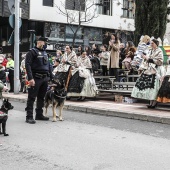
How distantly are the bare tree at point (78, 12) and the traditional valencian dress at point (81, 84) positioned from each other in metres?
20.6

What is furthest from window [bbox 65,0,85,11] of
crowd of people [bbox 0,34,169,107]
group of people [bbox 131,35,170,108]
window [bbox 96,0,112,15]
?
group of people [bbox 131,35,170,108]

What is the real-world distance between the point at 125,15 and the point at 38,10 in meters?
10.2

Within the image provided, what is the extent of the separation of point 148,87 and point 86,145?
168 inches

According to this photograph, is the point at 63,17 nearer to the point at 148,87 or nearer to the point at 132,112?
the point at 148,87

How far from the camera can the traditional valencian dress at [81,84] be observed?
41.3ft

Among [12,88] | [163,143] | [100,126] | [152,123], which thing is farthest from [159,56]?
[12,88]

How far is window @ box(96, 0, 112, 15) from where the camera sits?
3669 cm

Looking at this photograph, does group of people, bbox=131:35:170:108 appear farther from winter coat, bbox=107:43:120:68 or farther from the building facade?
the building facade

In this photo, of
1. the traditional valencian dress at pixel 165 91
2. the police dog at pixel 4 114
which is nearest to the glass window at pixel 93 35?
the traditional valencian dress at pixel 165 91

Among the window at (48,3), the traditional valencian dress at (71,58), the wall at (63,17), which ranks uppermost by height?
the window at (48,3)

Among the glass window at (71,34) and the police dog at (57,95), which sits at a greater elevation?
the glass window at (71,34)

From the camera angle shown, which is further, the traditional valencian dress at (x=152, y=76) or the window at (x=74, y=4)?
the window at (x=74, y=4)

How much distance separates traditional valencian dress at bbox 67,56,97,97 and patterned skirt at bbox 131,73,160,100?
2572 millimetres

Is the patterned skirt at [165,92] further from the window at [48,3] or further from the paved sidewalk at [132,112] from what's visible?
the window at [48,3]
